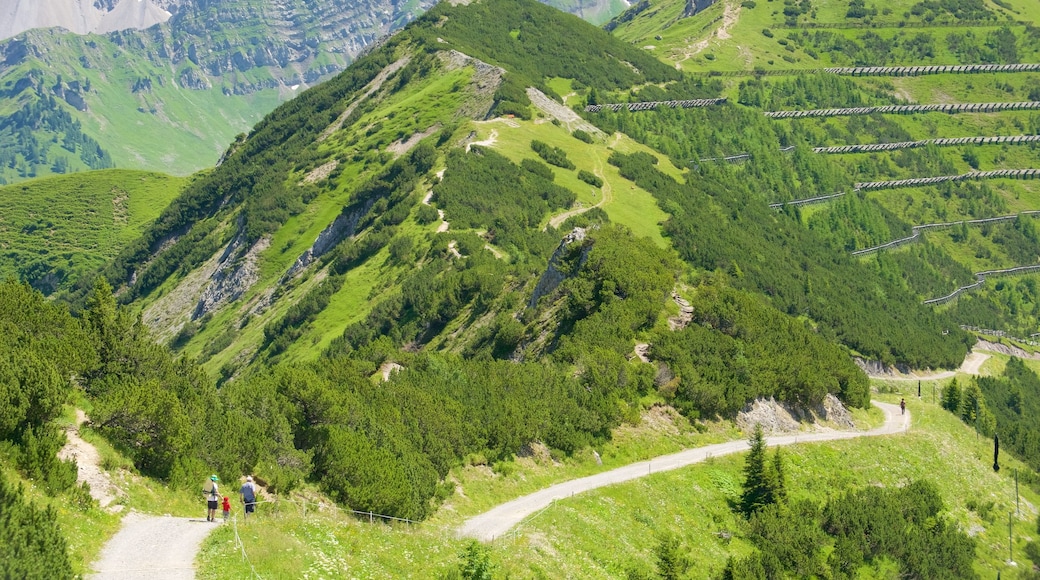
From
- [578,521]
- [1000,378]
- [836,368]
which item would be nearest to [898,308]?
[1000,378]

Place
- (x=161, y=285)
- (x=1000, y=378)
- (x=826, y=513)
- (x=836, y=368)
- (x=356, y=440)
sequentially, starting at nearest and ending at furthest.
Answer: (x=356, y=440), (x=826, y=513), (x=836, y=368), (x=1000, y=378), (x=161, y=285)

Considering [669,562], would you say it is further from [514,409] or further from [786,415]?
[786,415]

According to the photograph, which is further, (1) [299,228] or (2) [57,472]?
(1) [299,228]

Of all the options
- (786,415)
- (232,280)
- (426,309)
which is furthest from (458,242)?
(232,280)

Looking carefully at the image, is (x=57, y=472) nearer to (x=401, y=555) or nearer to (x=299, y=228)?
(x=401, y=555)

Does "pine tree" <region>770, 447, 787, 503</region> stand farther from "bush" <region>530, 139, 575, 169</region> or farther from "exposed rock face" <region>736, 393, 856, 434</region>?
"bush" <region>530, 139, 575, 169</region>
